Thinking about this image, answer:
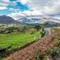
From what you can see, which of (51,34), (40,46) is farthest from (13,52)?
(51,34)

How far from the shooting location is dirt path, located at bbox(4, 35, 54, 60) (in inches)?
167

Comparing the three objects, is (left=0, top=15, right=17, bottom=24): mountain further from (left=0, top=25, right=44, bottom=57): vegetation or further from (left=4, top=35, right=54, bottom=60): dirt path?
(left=4, top=35, right=54, bottom=60): dirt path

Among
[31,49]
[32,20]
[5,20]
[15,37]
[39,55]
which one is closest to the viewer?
[39,55]

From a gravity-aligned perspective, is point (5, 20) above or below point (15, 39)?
above

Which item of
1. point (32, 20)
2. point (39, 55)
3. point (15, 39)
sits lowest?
point (39, 55)

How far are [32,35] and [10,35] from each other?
1.62 ft

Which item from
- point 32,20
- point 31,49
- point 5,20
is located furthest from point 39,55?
point 5,20

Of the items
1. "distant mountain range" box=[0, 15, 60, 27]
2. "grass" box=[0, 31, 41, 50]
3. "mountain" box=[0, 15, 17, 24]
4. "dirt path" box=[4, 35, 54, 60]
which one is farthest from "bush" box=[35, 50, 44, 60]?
"mountain" box=[0, 15, 17, 24]

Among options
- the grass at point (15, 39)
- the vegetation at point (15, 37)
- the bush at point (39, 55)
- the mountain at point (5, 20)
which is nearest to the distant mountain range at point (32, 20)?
the mountain at point (5, 20)

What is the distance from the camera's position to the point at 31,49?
14.5ft

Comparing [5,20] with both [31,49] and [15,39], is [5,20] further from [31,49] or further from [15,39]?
[31,49]

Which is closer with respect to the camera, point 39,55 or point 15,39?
point 39,55

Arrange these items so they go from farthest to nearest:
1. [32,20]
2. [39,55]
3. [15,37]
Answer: [32,20] → [15,37] → [39,55]

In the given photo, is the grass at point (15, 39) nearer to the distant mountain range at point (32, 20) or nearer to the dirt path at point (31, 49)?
the dirt path at point (31, 49)
